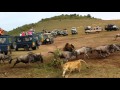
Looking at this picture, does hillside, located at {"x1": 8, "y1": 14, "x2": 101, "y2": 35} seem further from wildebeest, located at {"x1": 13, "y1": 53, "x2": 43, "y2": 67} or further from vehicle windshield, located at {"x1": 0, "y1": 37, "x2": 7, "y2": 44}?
wildebeest, located at {"x1": 13, "y1": 53, "x2": 43, "y2": 67}

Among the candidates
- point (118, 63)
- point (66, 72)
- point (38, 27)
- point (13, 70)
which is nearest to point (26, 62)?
point (13, 70)

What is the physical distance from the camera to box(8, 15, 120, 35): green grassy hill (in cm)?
6730

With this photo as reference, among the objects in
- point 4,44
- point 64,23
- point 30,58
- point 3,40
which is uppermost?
point 64,23

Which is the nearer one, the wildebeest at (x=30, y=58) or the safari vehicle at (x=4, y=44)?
the wildebeest at (x=30, y=58)

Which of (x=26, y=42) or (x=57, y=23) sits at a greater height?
(x=57, y=23)

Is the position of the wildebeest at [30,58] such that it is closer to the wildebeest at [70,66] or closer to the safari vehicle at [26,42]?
the wildebeest at [70,66]

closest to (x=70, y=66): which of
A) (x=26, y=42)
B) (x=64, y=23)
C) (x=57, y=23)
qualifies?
(x=26, y=42)

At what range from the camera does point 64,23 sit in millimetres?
70438

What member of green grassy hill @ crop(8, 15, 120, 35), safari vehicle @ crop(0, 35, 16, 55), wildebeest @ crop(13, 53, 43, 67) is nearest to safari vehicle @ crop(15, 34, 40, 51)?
safari vehicle @ crop(0, 35, 16, 55)

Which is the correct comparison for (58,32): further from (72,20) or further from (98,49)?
(98,49)

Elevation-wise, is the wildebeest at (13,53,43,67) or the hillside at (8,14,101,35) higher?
the hillside at (8,14,101,35)

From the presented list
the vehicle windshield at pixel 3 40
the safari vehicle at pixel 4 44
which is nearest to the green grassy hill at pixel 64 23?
the safari vehicle at pixel 4 44

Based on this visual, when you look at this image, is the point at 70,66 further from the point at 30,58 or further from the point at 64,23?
the point at 64,23

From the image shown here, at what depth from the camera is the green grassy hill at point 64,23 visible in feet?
221
